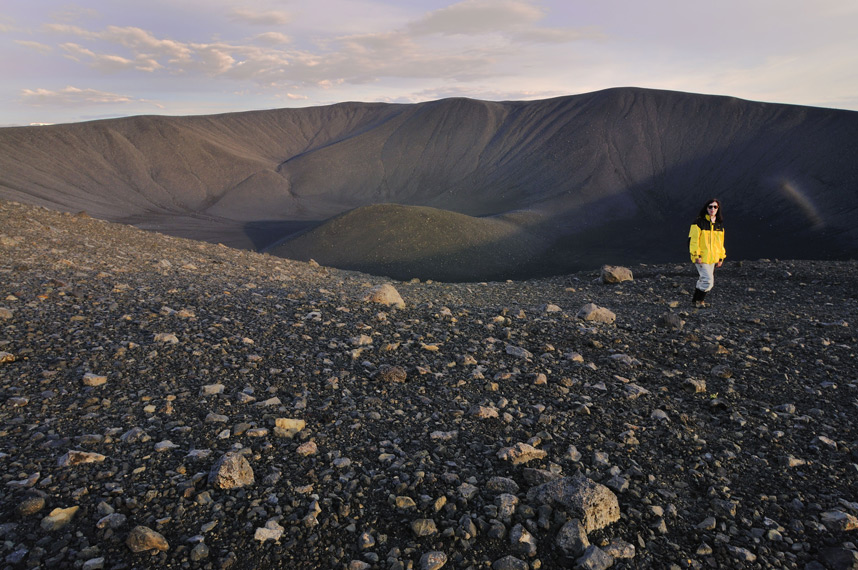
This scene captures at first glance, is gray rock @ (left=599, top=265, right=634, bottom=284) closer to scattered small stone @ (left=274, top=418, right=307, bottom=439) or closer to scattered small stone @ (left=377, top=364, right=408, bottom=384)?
scattered small stone @ (left=377, top=364, right=408, bottom=384)

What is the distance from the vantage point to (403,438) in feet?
9.33

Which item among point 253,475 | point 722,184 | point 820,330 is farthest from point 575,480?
point 722,184

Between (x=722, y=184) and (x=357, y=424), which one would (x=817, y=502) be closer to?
(x=357, y=424)

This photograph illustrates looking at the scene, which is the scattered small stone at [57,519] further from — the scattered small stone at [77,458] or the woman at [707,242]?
the woman at [707,242]

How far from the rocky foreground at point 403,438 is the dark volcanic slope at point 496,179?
58.8 ft

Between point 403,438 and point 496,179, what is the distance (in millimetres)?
48717

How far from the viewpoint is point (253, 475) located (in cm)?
236

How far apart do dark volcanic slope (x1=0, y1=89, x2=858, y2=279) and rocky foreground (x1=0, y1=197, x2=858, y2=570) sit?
17.9m

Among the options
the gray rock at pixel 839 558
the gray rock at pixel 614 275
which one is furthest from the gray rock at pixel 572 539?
the gray rock at pixel 614 275

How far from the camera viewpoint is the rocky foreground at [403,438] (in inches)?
79.7

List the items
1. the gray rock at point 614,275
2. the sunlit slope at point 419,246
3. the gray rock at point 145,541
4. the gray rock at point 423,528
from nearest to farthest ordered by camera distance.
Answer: the gray rock at point 145,541
the gray rock at point 423,528
the gray rock at point 614,275
the sunlit slope at point 419,246

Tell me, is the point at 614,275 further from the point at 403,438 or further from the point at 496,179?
the point at 496,179

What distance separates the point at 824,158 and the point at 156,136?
67.6 m

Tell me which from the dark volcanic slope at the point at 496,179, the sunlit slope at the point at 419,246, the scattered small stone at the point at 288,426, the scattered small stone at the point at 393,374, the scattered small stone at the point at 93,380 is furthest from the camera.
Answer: the dark volcanic slope at the point at 496,179
